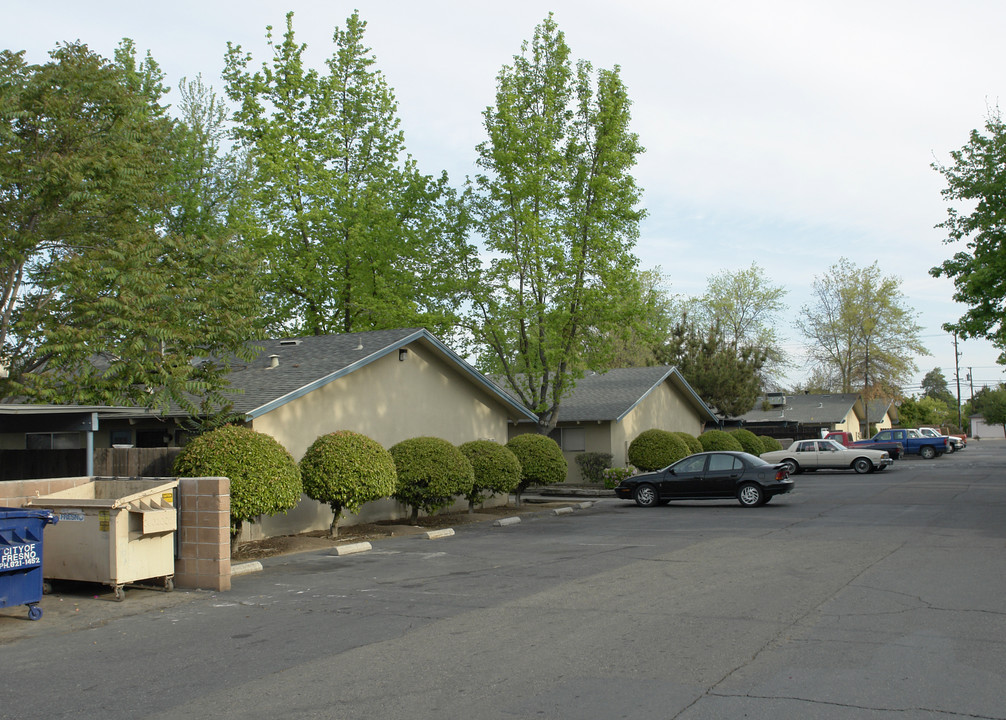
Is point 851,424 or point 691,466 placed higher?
point 851,424

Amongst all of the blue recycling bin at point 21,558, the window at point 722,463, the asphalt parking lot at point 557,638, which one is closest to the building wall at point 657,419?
the window at point 722,463

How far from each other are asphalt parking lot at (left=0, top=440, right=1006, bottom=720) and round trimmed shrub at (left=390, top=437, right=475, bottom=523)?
408cm

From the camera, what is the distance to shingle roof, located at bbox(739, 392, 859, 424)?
62.5 metres

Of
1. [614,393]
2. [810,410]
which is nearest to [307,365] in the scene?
[614,393]

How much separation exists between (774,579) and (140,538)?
8.30 m

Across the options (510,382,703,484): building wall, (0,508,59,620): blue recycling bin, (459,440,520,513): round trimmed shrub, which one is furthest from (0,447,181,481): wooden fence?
(510,382,703,484): building wall

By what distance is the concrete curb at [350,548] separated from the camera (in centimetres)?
1496

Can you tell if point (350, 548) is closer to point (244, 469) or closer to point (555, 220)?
point (244, 469)

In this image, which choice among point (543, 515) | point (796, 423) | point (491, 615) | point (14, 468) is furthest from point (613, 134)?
point (796, 423)

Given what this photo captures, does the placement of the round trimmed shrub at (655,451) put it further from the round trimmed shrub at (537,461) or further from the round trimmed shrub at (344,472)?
the round trimmed shrub at (344,472)

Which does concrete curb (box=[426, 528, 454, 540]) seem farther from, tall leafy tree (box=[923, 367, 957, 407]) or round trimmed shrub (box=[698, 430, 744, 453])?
tall leafy tree (box=[923, 367, 957, 407])

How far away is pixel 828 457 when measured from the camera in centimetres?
3969

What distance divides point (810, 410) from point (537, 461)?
47415 millimetres

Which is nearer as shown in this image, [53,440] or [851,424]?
[53,440]
